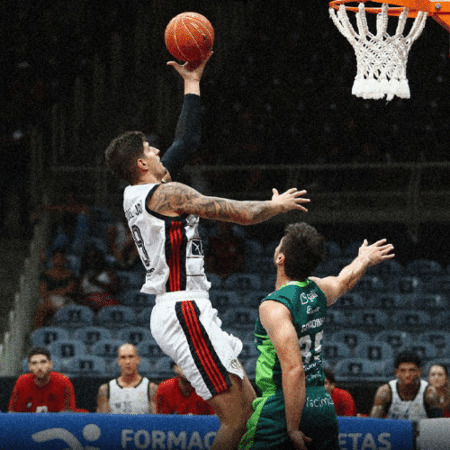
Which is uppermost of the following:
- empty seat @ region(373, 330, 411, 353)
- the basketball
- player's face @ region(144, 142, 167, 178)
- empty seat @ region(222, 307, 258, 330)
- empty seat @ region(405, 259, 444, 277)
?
the basketball

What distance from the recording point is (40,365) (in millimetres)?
7941

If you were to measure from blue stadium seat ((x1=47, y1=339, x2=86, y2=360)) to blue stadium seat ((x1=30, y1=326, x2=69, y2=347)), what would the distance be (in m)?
0.35

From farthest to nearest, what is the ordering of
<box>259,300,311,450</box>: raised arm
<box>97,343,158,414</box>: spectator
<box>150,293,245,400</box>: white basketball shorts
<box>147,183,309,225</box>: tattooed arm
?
1. <box>97,343,158,414</box>: spectator
2. <box>150,293,245,400</box>: white basketball shorts
3. <box>147,183,309,225</box>: tattooed arm
4. <box>259,300,311,450</box>: raised arm

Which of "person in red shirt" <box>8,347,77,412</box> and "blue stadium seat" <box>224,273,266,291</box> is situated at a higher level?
"blue stadium seat" <box>224,273,266,291</box>

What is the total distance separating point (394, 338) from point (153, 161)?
636 centimetres

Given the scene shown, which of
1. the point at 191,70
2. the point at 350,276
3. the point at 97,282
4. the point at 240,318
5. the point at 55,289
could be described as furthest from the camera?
the point at 97,282

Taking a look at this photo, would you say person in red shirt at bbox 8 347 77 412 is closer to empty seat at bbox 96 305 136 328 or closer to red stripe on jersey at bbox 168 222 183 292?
empty seat at bbox 96 305 136 328

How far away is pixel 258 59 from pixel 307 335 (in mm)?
11750

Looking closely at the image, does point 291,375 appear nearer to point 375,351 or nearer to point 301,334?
point 301,334

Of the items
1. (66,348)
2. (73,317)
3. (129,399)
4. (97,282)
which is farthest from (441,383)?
(97,282)

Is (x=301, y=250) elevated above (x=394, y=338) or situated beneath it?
elevated above

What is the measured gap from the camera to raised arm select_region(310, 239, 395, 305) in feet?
14.6

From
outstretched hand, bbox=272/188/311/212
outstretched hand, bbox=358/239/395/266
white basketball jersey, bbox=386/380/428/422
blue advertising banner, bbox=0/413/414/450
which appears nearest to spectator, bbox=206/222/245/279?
white basketball jersey, bbox=386/380/428/422

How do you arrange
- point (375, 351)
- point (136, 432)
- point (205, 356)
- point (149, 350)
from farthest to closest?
point (149, 350) → point (375, 351) → point (136, 432) → point (205, 356)
